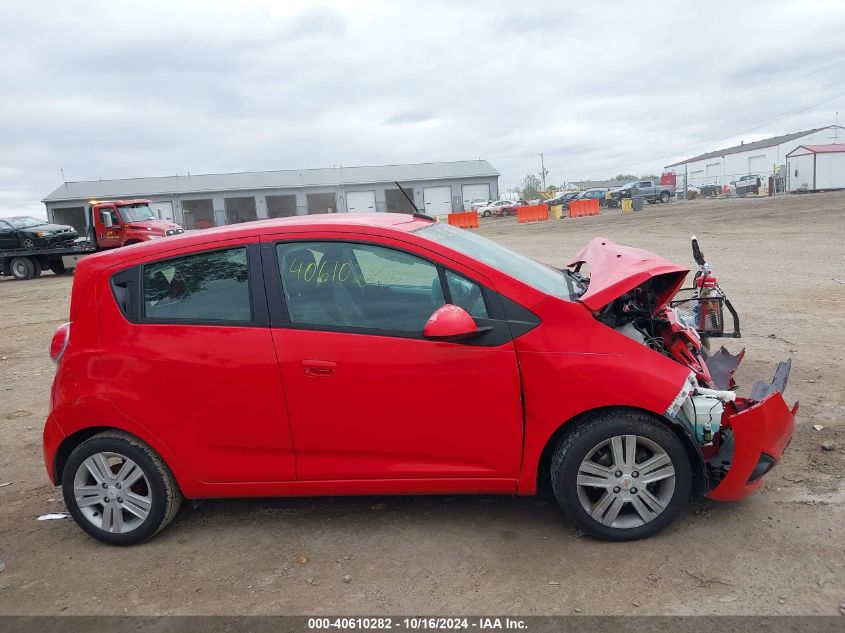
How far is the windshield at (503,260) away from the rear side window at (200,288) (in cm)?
103

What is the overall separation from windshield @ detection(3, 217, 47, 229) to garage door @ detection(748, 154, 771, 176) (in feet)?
223

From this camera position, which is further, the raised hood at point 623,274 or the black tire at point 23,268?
the black tire at point 23,268

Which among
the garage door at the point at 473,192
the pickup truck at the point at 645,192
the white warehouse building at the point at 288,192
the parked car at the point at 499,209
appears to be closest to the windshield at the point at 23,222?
the white warehouse building at the point at 288,192

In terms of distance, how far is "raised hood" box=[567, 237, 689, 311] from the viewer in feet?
11.4

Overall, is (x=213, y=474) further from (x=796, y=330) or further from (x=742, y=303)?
(x=742, y=303)

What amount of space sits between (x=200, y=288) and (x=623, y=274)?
2.32 metres

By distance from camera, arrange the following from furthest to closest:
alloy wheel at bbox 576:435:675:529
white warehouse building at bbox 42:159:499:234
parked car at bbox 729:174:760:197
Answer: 1. white warehouse building at bbox 42:159:499:234
2. parked car at bbox 729:174:760:197
3. alloy wheel at bbox 576:435:675:529

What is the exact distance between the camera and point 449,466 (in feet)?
11.5

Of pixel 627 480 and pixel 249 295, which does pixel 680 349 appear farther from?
pixel 249 295

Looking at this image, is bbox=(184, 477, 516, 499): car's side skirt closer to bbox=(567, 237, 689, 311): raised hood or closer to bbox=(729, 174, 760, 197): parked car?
bbox=(567, 237, 689, 311): raised hood

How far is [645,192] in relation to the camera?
44562 millimetres

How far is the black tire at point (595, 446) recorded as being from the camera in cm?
332

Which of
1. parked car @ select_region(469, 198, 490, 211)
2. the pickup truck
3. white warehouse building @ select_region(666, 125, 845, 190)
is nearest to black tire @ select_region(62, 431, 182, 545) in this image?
the pickup truck

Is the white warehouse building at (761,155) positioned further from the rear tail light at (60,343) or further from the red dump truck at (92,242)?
the rear tail light at (60,343)
